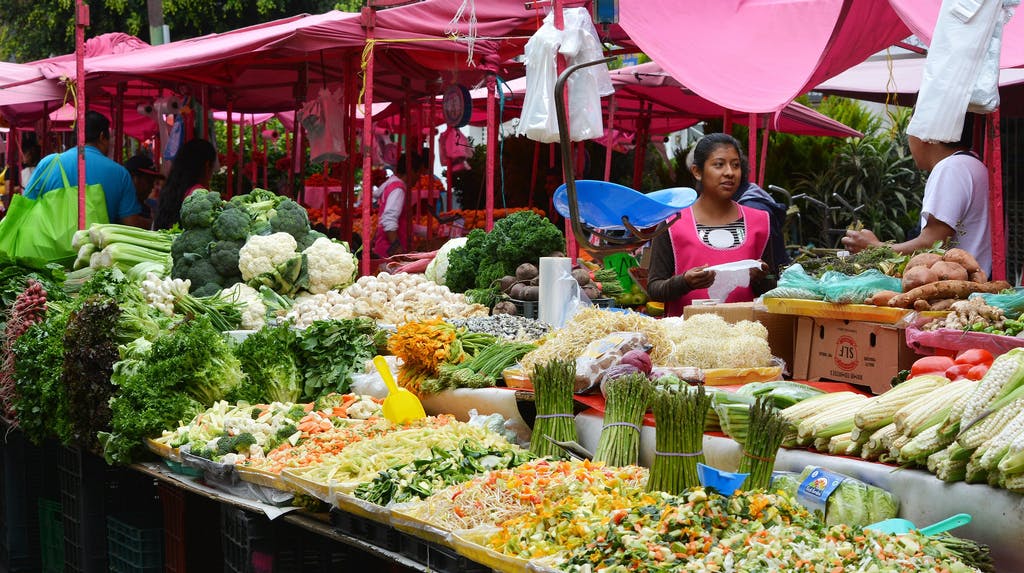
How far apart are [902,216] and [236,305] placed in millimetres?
11375

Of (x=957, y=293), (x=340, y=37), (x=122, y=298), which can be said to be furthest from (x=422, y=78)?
(x=957, y=293)

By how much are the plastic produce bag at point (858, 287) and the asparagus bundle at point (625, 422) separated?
1030 millimetres

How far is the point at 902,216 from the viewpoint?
50.6 feet

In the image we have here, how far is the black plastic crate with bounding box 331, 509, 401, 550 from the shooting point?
3705mm

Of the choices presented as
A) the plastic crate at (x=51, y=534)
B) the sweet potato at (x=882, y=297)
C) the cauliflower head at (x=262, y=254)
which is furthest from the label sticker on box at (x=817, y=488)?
the plastic crate at (x=51, y=534)

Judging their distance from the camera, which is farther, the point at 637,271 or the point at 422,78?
the point at 422,78

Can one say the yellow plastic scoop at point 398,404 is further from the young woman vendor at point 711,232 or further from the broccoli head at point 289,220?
the broccoli head at point 289,220

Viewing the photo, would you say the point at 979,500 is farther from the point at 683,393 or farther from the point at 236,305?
the point at 236,305

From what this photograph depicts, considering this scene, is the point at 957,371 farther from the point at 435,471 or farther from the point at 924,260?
the point at 435,471

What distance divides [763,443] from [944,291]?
1334mm

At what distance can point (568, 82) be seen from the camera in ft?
22.7

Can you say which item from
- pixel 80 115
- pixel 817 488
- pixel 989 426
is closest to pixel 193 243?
pixel 80 115

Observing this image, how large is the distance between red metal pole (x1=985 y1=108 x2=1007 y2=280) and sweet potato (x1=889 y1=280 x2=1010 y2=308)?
1.35m

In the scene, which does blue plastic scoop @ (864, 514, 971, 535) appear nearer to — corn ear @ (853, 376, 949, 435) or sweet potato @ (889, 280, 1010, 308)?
corn ear @ (853, 376, 949, 435)
